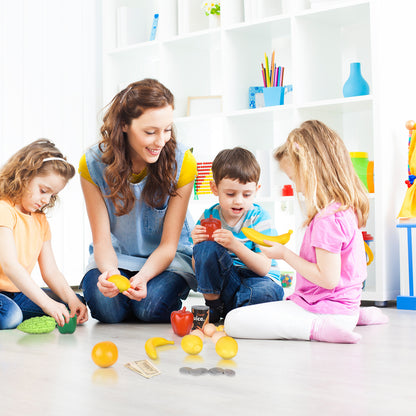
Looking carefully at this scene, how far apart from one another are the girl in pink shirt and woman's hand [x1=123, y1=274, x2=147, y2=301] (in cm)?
28

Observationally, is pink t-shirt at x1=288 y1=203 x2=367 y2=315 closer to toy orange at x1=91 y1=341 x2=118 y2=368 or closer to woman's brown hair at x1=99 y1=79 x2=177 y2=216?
woman's brown hair at x1=99 y1=79 x2=177 y2=216

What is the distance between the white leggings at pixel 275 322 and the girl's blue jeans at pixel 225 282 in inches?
7.1

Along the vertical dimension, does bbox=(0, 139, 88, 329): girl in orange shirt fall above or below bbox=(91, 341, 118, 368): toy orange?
above

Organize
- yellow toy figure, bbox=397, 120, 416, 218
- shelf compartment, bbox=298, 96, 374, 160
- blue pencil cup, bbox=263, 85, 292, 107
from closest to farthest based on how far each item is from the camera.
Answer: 1. yellow toy figure, bbox=397, 120, 416, 218
2. shelf compartment, bbox=298, 96, 374, 160
3. blue pencil cup, bbox=263, 85, 292, 107

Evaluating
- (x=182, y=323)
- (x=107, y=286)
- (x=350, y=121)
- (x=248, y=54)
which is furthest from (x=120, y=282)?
(x=248, y=54)

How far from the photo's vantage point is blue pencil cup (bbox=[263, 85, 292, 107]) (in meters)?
2.83

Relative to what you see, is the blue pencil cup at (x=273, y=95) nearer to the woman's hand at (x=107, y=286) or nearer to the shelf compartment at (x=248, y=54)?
the shelf compartment at (x=248, y=54)

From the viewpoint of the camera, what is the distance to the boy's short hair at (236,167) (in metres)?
1.96

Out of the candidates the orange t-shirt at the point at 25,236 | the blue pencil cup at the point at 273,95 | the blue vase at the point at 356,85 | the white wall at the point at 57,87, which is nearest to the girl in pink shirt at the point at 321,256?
the orange t-shirt at the point at 25,236

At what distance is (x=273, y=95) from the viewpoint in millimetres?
2836

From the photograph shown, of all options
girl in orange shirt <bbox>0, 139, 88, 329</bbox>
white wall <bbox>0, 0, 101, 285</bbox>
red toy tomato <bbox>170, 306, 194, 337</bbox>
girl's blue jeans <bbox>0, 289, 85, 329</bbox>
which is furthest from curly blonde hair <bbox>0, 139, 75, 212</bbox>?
white wall <bbox>0, 0, 101, 285</bbox>

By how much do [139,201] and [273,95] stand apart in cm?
115

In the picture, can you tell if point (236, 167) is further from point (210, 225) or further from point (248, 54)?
point (248, 54)

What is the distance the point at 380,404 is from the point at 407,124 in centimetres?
168
